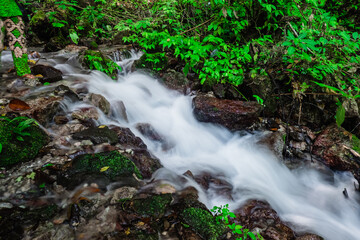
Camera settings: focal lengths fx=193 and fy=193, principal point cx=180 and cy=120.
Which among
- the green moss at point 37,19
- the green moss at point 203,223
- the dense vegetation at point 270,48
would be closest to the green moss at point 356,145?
the dense vegetation at point 270,48

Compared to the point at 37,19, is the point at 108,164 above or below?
below

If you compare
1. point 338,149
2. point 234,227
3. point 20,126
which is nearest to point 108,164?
point 20,126

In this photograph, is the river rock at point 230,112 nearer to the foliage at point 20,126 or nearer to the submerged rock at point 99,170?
the submerged rock at point 99,170

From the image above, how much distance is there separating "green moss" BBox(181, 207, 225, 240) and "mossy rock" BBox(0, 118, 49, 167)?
214 cm

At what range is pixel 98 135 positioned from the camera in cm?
315

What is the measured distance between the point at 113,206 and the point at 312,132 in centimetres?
494

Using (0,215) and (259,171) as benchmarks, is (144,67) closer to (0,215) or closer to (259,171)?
(259,171)

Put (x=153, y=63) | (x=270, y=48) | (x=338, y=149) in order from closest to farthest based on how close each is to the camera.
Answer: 1. (x=338, y=149)
2. (x=270, y=48)
3. (x=153, y=63)

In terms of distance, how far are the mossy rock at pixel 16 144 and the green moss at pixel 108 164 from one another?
59cm

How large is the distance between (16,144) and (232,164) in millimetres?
3865

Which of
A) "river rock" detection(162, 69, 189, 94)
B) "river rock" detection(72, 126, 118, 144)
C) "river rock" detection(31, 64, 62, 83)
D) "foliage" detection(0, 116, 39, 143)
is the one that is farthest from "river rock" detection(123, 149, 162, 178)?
"river rock" detection(162, 69, 189, 94)

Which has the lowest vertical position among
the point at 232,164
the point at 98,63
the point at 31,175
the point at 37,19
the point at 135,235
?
the point at 232,164

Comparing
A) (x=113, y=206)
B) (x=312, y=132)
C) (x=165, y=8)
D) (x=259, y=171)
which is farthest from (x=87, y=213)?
(x=165, y=8)

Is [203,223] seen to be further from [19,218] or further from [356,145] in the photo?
[356,145]
